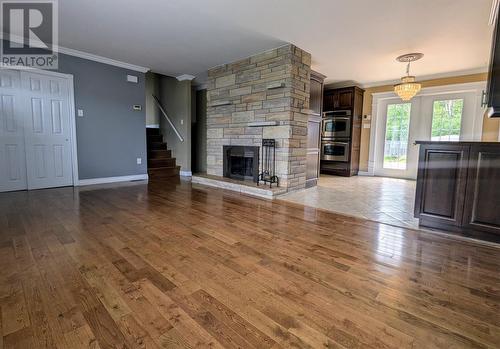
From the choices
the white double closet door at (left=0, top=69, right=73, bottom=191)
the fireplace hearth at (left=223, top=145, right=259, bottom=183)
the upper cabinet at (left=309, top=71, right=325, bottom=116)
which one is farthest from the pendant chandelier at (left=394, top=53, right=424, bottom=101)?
the white double closet door at (left=0, top=69, right=73, bottom=191)

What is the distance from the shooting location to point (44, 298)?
1447 millimetres

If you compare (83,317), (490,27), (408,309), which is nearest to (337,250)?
(408,309)

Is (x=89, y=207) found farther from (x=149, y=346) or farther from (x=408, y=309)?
(x=408, y=309)

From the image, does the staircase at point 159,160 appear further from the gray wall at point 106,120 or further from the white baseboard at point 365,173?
the white baseboard at point 365,173

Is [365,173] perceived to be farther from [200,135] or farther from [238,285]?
[238,285]

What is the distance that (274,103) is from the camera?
4.35m

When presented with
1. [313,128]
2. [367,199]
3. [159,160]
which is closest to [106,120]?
[159,160]

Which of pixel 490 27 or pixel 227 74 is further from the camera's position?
pixel 227 74

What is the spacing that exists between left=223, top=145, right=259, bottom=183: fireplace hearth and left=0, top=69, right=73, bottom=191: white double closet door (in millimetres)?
3020

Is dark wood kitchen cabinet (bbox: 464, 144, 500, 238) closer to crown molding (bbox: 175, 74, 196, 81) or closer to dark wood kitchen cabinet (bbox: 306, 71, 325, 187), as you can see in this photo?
dark wood kitchen cabinet (bbox: 306, 71, 325, 187)

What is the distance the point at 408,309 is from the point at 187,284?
4.35 ft

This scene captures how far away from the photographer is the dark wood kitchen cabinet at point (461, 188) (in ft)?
7.66

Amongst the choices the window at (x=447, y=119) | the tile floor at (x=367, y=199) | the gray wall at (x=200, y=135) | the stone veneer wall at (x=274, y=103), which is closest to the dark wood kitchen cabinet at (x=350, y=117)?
the tile floor at (x=367, y=199)

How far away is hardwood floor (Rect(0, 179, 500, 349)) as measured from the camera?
1.20 meters
